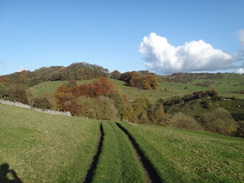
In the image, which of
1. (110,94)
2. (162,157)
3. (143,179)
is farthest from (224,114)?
(143,179)

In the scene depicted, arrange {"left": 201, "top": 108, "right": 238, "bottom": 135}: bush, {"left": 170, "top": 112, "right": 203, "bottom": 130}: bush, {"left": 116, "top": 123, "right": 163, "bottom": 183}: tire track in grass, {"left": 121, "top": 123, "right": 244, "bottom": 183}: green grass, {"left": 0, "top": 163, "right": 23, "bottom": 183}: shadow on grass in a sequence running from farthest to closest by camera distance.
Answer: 1. {"left": 170, "top": 112, "right": 203, "bottom": 130}: bush
2. {"left": 201, "top": 108, "right": 238, "bottom": 135}: bush
3. {"left": 121, "top": 123, "right": 244, "bottom": 183}: green grass
4. {"left": 116, "top": 123, "right": 163, "bottom": 183}: tire track in grass
5. {"left": 0, "top": 163, "right": 23, "bottom": 183}: shadow on grass

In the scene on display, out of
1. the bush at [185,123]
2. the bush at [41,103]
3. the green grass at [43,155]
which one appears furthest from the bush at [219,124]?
the bush at [41,103]

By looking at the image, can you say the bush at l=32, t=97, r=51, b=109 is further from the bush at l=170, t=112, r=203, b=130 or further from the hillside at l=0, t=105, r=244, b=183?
the hillside at l=0, t=105, r=244, b=183

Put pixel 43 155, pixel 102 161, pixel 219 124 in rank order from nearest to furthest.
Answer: pixel 43 155 < pixel 102 161 < pixel 219 124

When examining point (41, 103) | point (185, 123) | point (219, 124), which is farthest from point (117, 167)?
point (41, 103)

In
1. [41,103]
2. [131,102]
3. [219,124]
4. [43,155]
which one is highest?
[131,102]

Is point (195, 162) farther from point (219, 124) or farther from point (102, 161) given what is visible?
Result: point (219, 124)

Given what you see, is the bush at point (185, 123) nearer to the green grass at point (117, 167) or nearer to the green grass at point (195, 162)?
the green grass at point (195, 162)

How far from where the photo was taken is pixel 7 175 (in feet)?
36.4

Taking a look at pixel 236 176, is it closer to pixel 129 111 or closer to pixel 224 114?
pixel 224 114

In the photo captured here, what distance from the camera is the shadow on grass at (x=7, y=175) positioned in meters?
10.7

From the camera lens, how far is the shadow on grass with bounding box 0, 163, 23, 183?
35.0 ft

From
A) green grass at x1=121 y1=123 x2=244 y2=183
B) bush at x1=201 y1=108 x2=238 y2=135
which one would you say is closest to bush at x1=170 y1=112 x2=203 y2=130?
bush at x1=201 y1=108 x2=238 y2=135

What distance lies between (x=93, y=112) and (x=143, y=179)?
6133cm
